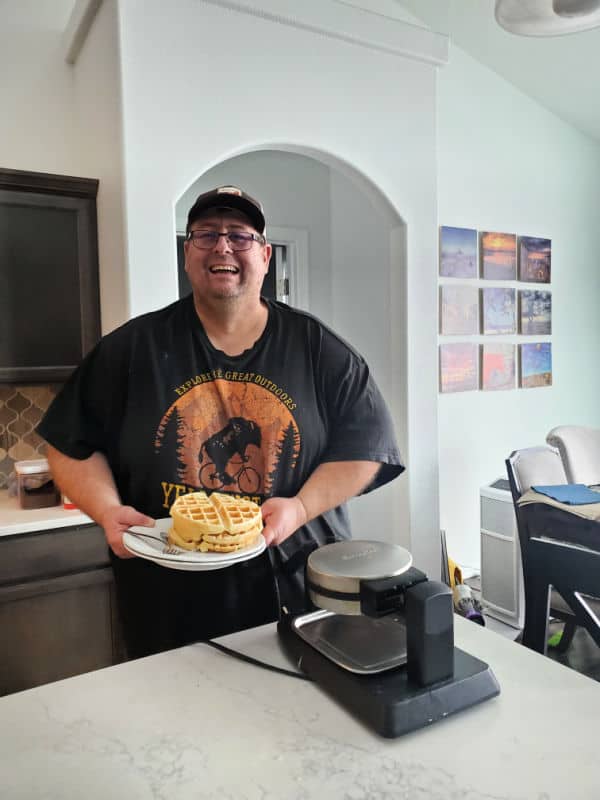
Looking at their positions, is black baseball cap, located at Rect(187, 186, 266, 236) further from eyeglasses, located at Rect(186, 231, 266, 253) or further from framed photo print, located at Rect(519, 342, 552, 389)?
framed photo print, located at Rect(519, 342, 552, 389)

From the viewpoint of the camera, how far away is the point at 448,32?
3520 mm

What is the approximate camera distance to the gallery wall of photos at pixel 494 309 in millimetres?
3645

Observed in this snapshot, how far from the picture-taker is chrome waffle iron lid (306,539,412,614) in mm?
925

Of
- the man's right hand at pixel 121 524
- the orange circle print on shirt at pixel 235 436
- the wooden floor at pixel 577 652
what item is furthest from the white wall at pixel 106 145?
the wooden floor at pixel 577 652

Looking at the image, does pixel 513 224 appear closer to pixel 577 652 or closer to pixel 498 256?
pixel 498 256

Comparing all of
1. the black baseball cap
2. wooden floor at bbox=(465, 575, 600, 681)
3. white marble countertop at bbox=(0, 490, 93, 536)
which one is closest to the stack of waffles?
the black baseball cap

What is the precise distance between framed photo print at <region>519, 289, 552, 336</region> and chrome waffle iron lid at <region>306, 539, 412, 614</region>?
331cm

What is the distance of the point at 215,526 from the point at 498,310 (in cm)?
318

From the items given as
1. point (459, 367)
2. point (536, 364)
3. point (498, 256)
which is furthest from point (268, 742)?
point (536, 364)

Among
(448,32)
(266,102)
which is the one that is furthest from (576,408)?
(266,102)

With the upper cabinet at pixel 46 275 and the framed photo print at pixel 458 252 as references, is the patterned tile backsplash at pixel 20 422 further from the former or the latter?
the framed photo print at pixel 458 252

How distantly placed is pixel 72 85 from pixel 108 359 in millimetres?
1918

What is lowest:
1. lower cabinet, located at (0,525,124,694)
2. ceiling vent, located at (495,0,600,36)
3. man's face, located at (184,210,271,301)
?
lower cabinet, located at (0,525,124,694)

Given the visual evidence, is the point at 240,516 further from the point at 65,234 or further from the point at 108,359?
the point at 65,234
